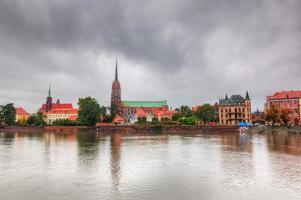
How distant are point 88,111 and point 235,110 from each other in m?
72.2

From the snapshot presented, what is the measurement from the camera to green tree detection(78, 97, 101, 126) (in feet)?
405

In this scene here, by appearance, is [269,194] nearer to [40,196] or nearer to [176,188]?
[176,188]

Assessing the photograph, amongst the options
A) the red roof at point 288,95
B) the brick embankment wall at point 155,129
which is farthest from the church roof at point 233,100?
the brick embankment wall at point 155,129

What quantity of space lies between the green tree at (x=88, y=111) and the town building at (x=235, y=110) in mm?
64416

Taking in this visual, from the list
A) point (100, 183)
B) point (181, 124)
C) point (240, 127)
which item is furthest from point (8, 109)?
point (100, 183)

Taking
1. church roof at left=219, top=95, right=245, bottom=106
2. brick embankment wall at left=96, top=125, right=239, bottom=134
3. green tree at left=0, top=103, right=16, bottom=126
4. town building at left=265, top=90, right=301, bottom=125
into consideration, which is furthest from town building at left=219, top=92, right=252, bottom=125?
green tree at left=0, top=103, right=16, bottom=126

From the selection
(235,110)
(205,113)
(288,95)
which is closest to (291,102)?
(288,95)

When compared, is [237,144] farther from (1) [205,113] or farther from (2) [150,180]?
(1) [205,113]

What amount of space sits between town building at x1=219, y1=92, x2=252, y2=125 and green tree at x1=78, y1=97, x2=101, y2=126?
64.4m

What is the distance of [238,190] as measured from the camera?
17219 mm

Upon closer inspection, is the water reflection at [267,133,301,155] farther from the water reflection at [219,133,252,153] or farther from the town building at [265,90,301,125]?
the town building at [265,90,301,125]

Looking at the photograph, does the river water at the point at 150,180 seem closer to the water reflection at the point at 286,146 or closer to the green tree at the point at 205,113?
the water reflection at the point at 286,146

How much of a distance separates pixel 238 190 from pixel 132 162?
13088mm

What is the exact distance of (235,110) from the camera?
146 metres
